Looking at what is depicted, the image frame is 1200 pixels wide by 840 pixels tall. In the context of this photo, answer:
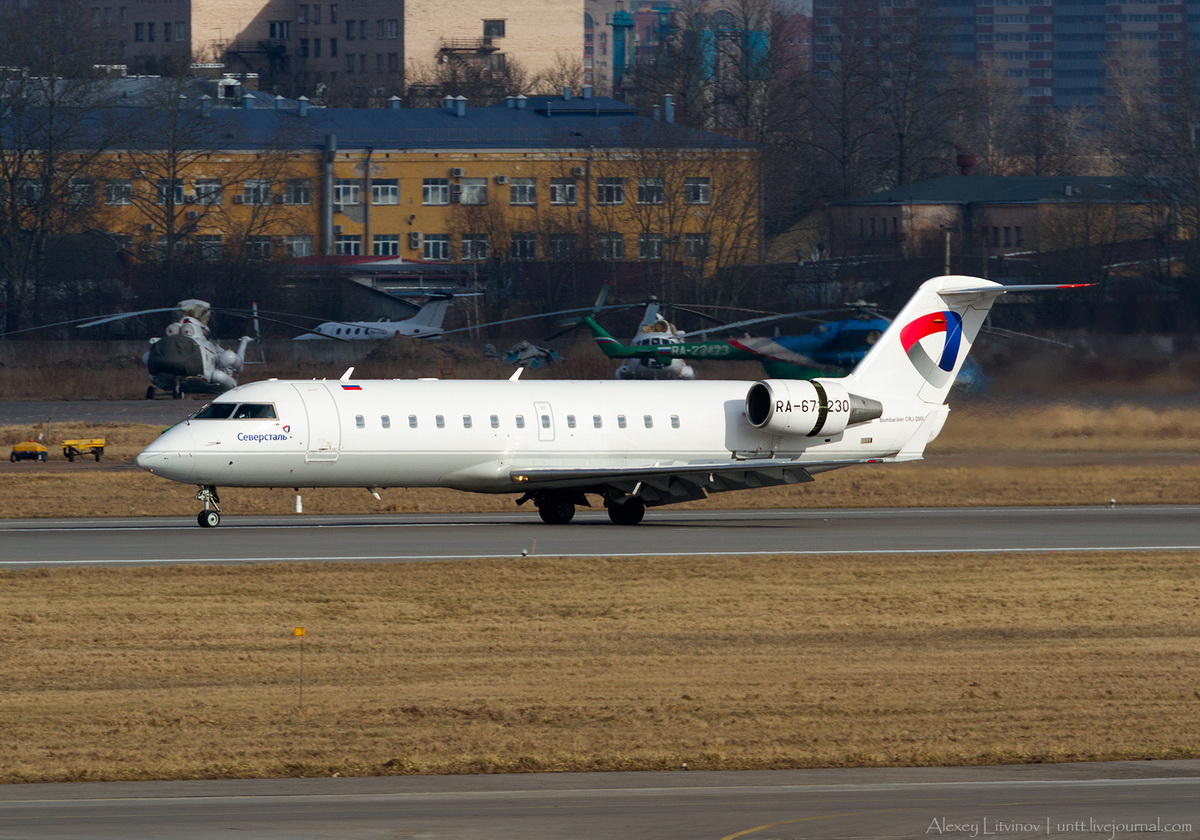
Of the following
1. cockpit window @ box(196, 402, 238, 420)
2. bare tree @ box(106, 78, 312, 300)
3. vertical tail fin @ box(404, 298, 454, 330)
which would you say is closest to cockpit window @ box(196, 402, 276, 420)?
cockpit window @ box(196, 402, 238, 420)

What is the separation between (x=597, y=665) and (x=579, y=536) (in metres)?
12.1

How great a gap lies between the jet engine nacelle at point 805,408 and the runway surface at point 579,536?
79.7 inches

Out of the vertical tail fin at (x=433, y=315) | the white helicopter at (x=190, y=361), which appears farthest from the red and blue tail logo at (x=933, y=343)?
the vertical tail fin at (x=433, y=315)

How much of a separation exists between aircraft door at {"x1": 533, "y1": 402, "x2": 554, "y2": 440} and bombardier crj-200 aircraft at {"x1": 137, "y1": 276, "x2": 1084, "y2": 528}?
2cm

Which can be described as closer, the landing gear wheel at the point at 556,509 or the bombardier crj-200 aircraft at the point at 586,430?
the bombardier crj-200 aircraft at the point at 586,430

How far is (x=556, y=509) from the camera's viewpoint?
35812 millimetres

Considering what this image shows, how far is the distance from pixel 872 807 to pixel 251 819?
4.84 m

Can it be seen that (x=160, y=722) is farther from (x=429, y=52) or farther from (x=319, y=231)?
(x=429, y=52)

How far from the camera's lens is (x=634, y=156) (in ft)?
327

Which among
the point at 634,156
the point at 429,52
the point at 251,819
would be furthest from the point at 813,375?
the point at 429,52

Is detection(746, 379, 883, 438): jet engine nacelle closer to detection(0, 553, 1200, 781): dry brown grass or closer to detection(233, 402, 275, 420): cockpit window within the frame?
detection(0, 553, 1200, 781): dry brown grass

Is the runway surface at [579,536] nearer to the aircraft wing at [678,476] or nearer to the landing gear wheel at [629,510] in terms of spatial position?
the landing gear wheel at [629,510]

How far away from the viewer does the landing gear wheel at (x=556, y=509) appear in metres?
35.8

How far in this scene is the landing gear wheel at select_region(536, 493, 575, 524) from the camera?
117ft
